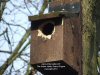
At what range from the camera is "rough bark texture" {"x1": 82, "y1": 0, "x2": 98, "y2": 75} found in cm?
232

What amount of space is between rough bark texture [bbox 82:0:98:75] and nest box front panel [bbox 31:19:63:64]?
82 cm

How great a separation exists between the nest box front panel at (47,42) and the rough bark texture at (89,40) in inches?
32.3

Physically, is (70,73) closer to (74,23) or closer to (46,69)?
(46,69)

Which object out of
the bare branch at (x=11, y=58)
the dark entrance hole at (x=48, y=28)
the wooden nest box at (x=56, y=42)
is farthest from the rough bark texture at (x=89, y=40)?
the bare branch at (x=11, y=58)

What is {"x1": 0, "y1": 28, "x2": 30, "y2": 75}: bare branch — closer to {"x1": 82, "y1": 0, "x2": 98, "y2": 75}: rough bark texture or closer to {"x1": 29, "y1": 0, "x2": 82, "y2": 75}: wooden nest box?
{"x1": 29, "y1": 0, "x2": 82, "y2": 75}: wooden nest box

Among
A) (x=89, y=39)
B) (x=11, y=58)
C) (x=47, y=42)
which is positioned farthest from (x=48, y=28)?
(x=11, y=58)

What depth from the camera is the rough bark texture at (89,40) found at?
232 cm

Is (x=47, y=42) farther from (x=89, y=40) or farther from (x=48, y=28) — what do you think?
(x=89, y=40)

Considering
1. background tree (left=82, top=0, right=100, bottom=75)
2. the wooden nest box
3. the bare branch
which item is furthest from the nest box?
the bare branch

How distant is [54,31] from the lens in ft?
11.3

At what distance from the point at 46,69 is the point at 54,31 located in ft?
1.23

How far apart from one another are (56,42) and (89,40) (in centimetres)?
100

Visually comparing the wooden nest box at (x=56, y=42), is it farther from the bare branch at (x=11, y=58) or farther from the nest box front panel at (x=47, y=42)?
the bare branch at (x=11, y=58)

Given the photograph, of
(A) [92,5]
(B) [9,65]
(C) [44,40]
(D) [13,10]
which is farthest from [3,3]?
(A) [92,5]
